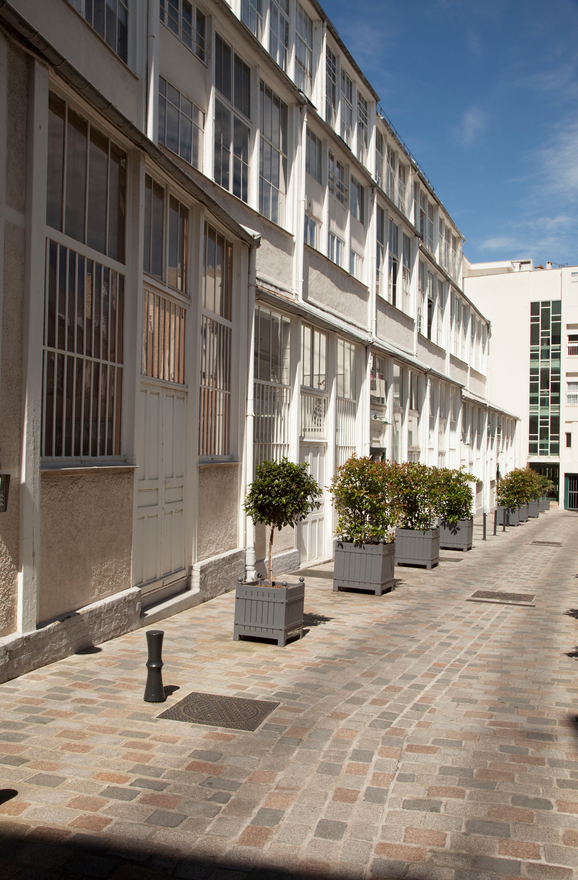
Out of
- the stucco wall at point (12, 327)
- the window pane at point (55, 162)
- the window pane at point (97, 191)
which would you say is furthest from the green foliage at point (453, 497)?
the stucco wall at point (12, 327)

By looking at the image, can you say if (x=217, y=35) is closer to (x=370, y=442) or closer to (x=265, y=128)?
(x=265, y=128)

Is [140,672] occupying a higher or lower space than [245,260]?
lower

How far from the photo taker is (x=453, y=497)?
20.1m

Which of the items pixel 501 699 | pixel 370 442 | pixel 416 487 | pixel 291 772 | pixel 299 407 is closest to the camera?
pixel 291 772

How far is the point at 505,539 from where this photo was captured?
2548cm

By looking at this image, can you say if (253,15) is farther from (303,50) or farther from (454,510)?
(454,510)

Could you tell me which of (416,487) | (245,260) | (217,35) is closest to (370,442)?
(416,487)

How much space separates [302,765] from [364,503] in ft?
25.9


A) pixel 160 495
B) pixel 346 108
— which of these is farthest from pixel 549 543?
pixel 160 495

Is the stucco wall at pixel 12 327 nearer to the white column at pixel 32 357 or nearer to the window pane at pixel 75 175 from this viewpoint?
the white column at pixel 32 357

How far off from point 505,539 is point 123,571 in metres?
19.5

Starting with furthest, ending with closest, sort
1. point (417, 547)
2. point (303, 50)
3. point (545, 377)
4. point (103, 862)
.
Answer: point (545, 377)
point (417, 547)
point (303, 50)
point (103, 862)

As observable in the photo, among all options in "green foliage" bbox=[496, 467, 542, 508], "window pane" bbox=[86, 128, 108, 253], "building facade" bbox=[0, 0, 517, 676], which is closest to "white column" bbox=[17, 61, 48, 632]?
"building facade" bbox=[0, 0, 517, 676]

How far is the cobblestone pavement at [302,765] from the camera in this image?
3822 millimetres
